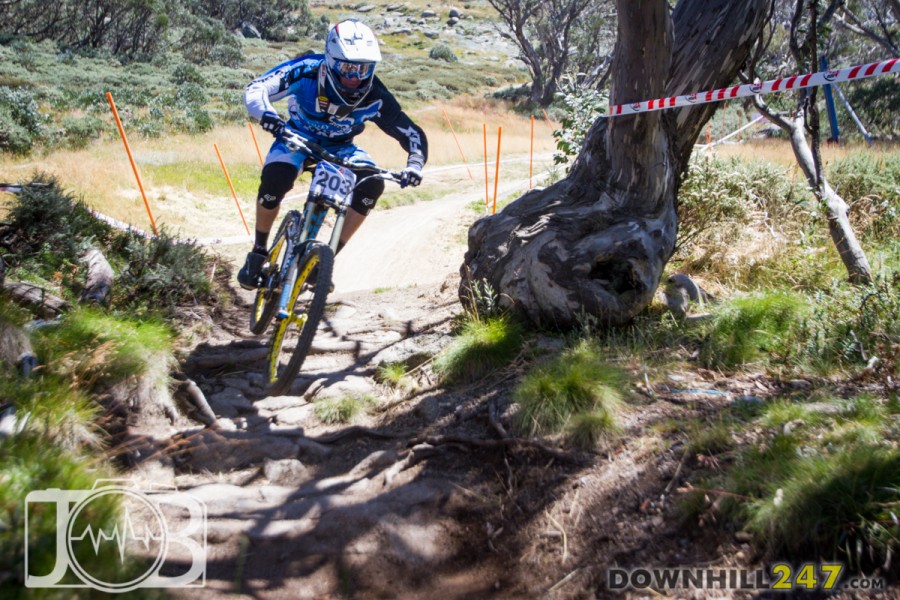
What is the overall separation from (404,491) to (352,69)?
304 centimetres

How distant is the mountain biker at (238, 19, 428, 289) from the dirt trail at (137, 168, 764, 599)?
1.16 metres

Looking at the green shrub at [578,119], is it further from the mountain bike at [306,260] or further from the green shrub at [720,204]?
the mountain bike at [306,260]

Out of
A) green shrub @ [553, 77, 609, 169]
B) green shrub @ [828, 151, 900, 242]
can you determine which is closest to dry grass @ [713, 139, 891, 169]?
green shrub @ [828, 151, 900, 242]

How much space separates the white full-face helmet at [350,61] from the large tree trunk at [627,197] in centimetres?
162

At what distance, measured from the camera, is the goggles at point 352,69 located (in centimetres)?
461

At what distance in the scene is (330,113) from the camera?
4977 millimetres

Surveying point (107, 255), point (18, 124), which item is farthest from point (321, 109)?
point (18, 124)

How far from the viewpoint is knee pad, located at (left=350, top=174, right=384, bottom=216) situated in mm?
5047

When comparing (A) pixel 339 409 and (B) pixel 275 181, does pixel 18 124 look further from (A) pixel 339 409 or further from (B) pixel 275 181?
(A) pixel 339 409

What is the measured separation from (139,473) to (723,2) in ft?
16.7

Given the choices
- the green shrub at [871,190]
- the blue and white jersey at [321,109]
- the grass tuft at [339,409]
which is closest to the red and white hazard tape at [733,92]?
the blue and white jersey at [321,109]

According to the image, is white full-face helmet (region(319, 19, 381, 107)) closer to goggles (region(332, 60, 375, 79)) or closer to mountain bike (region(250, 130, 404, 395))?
goggles (region(332, 60, 375, 79))

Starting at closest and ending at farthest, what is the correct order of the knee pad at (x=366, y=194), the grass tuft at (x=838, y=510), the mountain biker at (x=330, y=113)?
the grass tuft at (x=838, y=510), the mountain biker at (x=330, y=113), the knee pad at (x=366, y=194)

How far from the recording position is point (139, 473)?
3219mm
